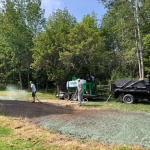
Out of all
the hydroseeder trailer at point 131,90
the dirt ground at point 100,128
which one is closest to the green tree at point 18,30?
the hydroseeder trailer at point 131,90

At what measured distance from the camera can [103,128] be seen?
872 cm

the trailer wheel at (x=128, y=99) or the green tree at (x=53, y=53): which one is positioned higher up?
the green tree at (x=53, y=53)

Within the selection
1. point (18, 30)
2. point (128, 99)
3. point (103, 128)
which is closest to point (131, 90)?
point (128, 99)

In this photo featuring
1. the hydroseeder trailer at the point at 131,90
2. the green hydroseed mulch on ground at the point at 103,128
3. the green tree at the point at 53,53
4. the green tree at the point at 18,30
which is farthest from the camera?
the green tree at the point at 18,30

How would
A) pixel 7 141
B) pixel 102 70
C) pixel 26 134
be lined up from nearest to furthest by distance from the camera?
1. pixel 7 141
2. pixel 26 134
3. pixel 102 70

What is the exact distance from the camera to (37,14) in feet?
111

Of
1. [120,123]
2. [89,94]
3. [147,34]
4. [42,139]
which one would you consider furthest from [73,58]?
[42,139]

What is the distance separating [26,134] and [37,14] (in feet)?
90.3

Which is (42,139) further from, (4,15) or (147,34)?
(4,15)

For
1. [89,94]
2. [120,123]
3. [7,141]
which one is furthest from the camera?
[89,94]

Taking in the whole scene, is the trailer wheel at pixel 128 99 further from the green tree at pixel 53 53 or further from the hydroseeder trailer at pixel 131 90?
the green tree at pixel 53 53

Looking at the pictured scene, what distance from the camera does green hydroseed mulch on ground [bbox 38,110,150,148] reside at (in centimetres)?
742

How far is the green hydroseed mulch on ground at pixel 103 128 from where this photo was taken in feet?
24.4

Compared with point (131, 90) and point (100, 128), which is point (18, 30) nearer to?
point (131, 90)
